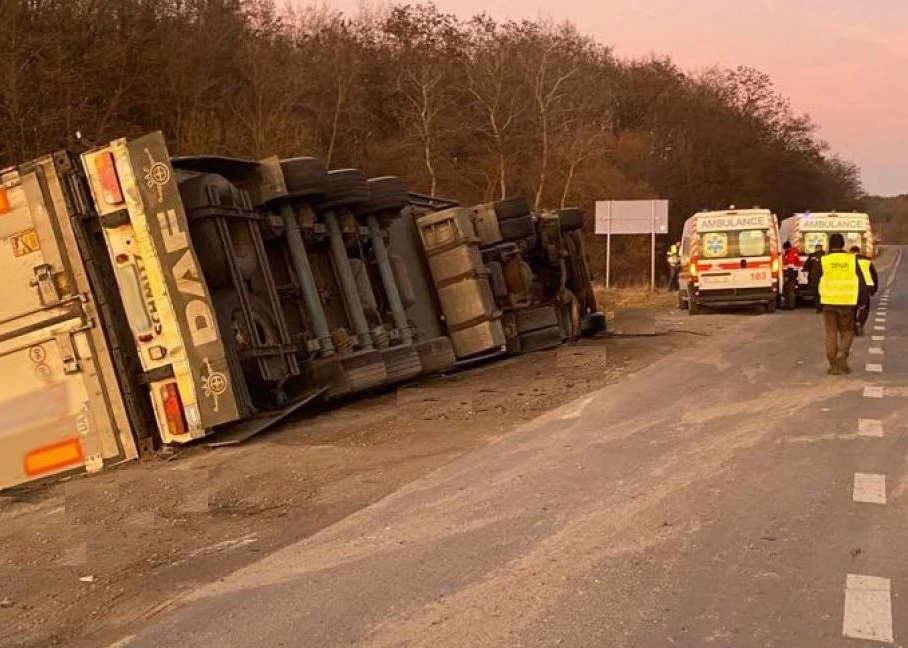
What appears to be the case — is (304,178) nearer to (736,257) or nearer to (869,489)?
(869,489)

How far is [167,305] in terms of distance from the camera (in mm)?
6891

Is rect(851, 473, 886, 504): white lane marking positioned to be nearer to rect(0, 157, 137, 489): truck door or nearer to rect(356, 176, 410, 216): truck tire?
rect(0, 157, 137, 489): truck door

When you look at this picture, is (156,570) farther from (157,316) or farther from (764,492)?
(764,492)

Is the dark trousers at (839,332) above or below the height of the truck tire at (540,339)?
below

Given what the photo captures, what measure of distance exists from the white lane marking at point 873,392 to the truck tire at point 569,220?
18.1 feet

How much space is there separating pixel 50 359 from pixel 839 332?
801cm

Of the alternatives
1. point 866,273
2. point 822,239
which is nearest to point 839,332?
→ point 866,273

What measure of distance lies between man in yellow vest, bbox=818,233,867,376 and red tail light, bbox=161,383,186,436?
6840mm

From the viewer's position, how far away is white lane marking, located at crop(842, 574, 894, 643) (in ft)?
11.4

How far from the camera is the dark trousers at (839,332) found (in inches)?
392

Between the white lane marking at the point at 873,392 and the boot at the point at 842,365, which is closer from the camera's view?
the white lane marking at the point at 873,392

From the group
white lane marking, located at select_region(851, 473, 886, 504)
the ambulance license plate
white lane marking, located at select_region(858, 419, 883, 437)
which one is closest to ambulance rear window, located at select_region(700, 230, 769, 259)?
the ambulance license plate

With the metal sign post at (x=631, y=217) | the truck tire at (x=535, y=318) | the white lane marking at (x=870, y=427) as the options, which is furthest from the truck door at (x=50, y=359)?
the metal sign post at (x=631, y=217)

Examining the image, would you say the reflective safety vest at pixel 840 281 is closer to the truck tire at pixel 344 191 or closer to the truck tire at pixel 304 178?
the truck tire at pixel 344 191
